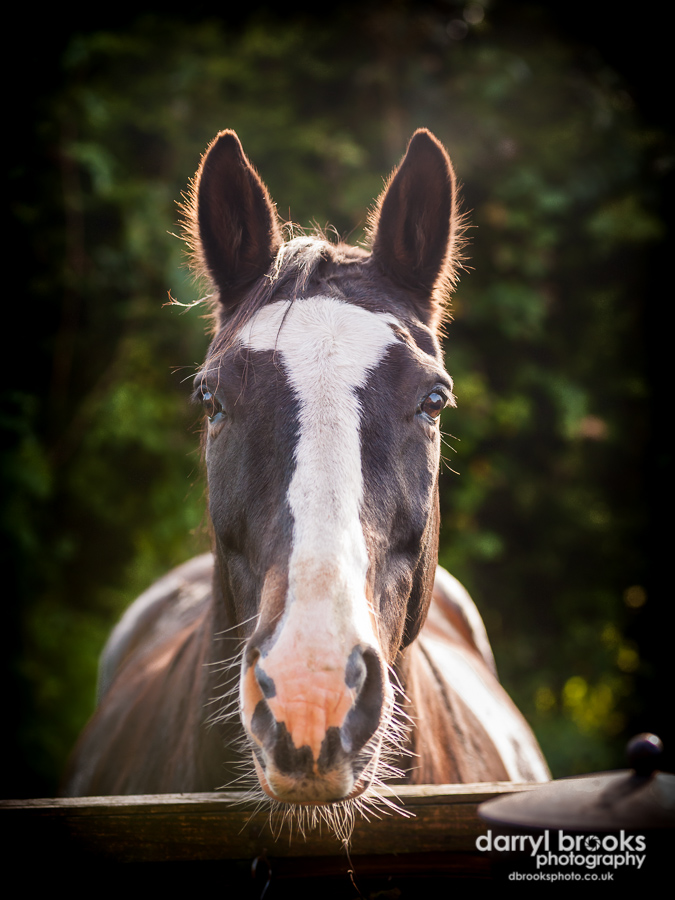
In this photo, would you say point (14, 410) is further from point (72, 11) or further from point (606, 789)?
point (606, 789)

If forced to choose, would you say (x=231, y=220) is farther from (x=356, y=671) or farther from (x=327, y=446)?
(x=356, y=671)

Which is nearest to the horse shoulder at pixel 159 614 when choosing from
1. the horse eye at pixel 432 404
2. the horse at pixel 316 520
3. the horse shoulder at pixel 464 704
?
the horse at pixel 316 520

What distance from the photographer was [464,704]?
2385mm

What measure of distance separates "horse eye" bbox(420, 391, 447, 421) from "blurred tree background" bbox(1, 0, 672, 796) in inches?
148

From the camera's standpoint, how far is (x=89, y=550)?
19.1 ft

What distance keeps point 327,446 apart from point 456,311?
447cm

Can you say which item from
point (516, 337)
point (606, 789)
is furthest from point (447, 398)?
point (516, 337)

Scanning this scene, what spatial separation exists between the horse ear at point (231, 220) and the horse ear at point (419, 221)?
1.18 ft

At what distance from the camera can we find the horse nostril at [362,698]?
1109 millimetres

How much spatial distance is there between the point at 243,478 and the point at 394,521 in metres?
0.38

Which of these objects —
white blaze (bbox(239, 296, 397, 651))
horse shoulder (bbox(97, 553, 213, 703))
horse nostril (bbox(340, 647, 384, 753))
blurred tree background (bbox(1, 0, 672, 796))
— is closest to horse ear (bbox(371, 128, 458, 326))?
white blaze (bbox(239, 296, 397, 651))

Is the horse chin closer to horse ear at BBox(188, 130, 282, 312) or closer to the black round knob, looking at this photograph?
the black round knob

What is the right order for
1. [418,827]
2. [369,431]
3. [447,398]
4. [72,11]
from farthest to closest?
1. [72,11]
2. [447,398]
3. [369,431]
4. [418,827]

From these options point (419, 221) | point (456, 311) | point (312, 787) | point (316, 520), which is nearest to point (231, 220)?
point (419, 221)
